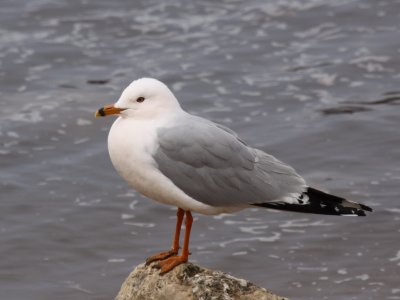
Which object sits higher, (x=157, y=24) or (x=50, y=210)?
(x=157, y=24)

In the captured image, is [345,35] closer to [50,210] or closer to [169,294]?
[50,210]

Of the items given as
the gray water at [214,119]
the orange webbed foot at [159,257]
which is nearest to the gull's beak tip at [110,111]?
the orange webbed foot at [159,257]

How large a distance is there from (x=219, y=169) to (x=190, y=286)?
819 millimetres


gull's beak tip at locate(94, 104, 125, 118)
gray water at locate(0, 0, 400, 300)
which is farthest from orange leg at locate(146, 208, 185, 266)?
gray water at locate(0, 0, 400, 300)

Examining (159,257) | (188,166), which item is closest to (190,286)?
(159,257)

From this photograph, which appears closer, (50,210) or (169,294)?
(169,294)

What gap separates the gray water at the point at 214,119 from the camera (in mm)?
10141

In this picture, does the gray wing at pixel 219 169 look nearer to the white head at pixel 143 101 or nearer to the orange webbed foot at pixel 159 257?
the white head at pixel 143 101

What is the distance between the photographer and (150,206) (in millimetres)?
11430

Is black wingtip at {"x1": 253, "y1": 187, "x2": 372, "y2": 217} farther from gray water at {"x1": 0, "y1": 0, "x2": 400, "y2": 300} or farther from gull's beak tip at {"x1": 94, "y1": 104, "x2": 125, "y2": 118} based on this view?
gray water at {"x1": 0, "y1": 0, "x2": 400, "y2": 300}

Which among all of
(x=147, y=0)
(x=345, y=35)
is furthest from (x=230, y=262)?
(x=147, y=0)

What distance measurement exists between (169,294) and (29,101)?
24.9 feet

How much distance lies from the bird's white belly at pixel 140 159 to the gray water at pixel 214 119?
304cm

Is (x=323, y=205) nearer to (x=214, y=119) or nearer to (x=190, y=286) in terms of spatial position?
(x=190, y=286)
